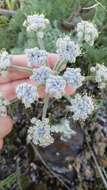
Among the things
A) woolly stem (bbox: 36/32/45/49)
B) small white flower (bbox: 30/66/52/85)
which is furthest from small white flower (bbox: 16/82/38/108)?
woolly stem (bbox: 36/32/45/49)

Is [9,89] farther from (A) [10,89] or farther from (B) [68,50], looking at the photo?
(B) [68,50]

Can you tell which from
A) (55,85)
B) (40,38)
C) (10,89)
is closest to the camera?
(55,85)

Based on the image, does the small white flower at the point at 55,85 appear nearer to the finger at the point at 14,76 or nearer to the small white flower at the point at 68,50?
the small white flower at the point at 68,50

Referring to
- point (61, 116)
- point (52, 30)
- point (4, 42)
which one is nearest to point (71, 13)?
point (52, 30)

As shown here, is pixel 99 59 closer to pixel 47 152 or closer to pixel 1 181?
pixel 47 152

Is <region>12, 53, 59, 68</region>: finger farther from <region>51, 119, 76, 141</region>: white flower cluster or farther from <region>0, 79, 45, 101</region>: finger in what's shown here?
<region>51, 119, 76, 141</region>: white flower cluster

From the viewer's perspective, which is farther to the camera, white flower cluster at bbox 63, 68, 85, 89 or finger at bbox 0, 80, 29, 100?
finger at bbox 0, 80, 29, 100

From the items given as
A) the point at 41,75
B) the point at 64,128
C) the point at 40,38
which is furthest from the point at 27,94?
the point at 64,128

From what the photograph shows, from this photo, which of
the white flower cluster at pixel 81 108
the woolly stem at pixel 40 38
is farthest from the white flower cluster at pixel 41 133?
the woolly stem at pixel 40 38
